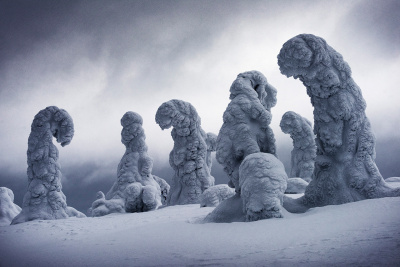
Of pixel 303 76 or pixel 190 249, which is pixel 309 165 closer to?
pixel 303 76

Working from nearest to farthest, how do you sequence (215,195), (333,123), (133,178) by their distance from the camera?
(333,123) → (215,195) → (133,178)

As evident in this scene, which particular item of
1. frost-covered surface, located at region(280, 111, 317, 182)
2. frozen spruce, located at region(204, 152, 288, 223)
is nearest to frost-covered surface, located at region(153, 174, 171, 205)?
frost-covered surface, located at region(280, 111, 317, 182)

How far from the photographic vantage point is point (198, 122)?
8.77 meters

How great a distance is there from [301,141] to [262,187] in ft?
21.9

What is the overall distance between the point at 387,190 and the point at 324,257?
2.66 metres

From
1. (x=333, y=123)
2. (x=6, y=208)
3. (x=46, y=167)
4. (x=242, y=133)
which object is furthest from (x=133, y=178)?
(x=333, y=123)

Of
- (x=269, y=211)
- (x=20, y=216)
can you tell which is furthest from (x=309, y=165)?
(x=20, y=216)

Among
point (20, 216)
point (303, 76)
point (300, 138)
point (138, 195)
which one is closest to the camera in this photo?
point (303, 76)

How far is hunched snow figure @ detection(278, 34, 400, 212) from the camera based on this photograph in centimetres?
395

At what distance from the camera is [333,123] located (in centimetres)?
416

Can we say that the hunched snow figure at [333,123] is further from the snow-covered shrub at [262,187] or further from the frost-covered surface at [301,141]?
the frost-covered surface at [301,141]

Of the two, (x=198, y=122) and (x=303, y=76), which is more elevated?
(x=198, y=122)

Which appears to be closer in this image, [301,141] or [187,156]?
[187,156]

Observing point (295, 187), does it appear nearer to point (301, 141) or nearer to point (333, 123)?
point (301, 141)
